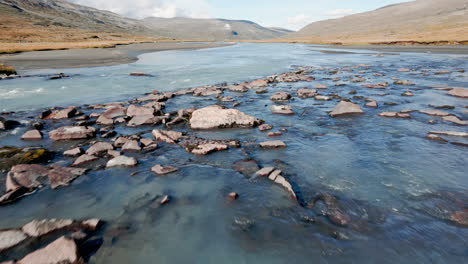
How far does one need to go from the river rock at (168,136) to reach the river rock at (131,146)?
118 centimetres

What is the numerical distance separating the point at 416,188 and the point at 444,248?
94.0 inches

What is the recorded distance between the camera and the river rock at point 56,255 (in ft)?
15.4

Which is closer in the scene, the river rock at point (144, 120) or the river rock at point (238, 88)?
the river rock at point (144, 120)

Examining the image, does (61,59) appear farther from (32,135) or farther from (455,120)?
(455,120)

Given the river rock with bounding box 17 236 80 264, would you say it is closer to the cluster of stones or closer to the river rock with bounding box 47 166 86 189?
the cluster of stones

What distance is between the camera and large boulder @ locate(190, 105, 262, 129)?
42.4 feet

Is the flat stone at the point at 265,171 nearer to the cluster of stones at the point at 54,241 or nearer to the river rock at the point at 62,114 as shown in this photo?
the cluster of stones at the point at 54,241

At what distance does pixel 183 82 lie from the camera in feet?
88.8

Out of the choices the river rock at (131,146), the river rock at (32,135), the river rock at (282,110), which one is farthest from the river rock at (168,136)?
the river rock at (282,110)

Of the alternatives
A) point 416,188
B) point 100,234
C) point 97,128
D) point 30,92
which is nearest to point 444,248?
point 416,188

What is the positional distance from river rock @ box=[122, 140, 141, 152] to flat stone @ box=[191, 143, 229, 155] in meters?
2.51

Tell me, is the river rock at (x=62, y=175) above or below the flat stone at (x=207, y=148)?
above

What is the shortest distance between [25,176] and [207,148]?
6368 mm

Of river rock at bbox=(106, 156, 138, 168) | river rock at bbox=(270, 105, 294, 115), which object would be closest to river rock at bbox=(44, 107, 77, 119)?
river rock at bbox=(106, 156, 138, 168)
